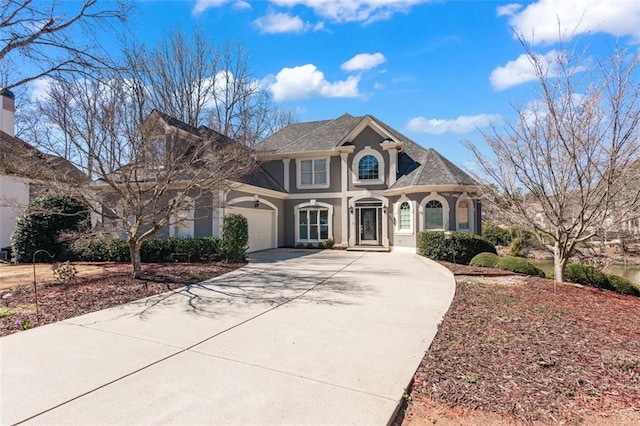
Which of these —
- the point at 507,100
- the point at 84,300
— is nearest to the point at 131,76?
the point at 84,300

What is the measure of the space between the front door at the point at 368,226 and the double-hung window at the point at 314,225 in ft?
6.68

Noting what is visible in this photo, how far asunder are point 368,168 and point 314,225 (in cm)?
458

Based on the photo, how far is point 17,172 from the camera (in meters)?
12.3

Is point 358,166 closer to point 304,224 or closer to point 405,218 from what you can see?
point 405,218

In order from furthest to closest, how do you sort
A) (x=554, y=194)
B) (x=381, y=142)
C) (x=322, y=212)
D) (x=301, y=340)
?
(x=322, y=212) → (x=381, y=142) → (x=554, y=194) → (x=301, y=340)

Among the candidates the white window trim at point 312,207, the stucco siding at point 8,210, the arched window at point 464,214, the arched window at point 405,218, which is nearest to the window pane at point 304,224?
the white window trim at point 312,207

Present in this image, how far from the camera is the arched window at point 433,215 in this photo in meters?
16.4

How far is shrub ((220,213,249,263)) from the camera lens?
12969mm

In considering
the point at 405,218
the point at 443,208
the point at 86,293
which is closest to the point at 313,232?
the point at 405,218

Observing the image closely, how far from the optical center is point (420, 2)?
30.1 ft

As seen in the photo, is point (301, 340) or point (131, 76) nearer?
point (301, 340)

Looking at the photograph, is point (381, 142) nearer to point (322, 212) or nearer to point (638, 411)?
point (322, 212)

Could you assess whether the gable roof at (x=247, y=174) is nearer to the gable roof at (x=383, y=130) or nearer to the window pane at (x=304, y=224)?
the gable roof at (x=383, y=130)

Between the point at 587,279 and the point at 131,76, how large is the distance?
1453 cm
